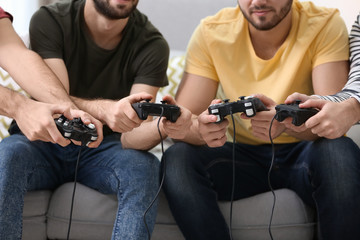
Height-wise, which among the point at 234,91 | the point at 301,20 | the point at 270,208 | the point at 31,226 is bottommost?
the point at 31,226

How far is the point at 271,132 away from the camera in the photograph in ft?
4.18

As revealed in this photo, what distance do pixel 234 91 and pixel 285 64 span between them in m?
0.18

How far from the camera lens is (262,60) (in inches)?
58.8

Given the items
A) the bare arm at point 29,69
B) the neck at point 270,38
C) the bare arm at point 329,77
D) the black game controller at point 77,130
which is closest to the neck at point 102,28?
the bare arm at point 29,69

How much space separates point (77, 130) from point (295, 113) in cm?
51

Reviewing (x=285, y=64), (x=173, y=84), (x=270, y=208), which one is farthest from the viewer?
(x=173, y=84)

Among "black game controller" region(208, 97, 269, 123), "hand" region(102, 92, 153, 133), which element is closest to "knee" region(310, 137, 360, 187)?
"black game controller" region(208, 97, 269, 123)

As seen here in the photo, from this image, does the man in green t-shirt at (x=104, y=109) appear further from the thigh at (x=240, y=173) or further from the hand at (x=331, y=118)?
the hand at (x=331, y=118)

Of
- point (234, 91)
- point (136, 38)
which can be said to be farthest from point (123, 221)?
point (136, 38)

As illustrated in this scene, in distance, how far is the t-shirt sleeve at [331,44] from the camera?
1.42 m

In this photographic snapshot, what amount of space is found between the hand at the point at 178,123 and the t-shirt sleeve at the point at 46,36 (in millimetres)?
510

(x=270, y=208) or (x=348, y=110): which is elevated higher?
(x=348, y=110)

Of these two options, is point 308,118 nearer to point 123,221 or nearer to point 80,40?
point 123,221

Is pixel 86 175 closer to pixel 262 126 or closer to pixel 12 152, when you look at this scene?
pixel 12 152
